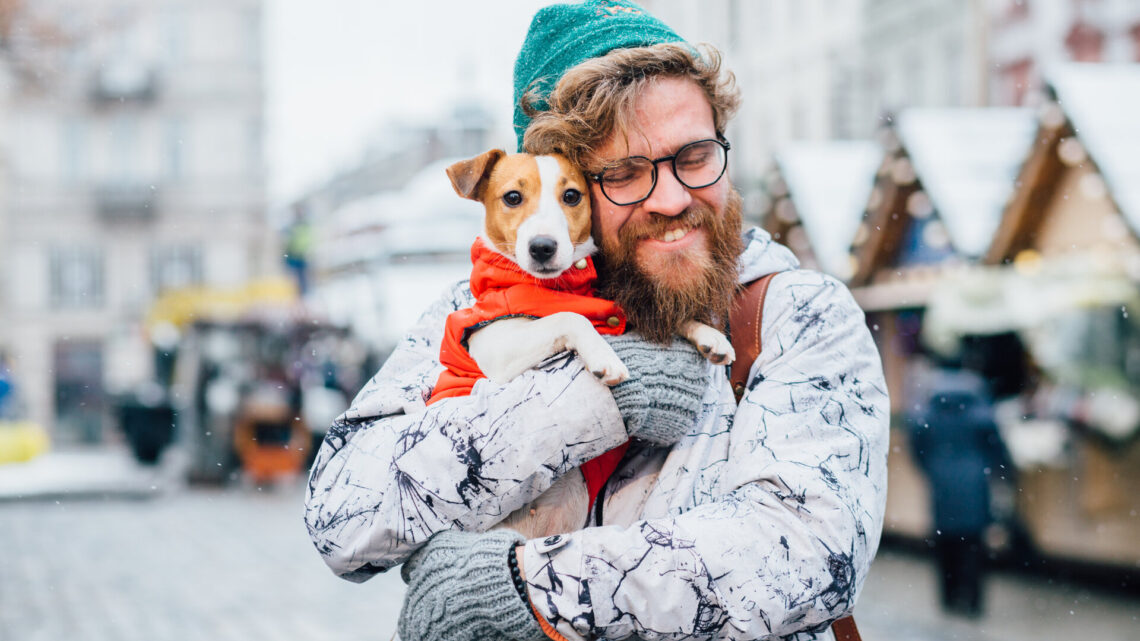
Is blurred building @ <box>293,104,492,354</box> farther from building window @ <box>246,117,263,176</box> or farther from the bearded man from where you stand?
building window @ <box>246,117,263,176</box>

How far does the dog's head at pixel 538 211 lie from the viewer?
6.70ft

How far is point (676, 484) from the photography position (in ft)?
5.74

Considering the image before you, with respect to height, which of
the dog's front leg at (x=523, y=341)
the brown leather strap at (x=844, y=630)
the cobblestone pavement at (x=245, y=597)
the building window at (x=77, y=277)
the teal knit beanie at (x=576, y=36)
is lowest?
the building window at (x=77, y=277)

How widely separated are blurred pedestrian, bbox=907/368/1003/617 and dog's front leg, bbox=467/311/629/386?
565cm

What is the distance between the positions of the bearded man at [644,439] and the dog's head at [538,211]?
0.06 m

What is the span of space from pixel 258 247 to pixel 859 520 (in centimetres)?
3135

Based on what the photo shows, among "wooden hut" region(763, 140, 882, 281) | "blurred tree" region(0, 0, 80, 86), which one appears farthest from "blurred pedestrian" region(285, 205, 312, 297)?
"wooden hut" region(763, 140, 882, 281)

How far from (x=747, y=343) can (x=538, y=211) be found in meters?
0.51

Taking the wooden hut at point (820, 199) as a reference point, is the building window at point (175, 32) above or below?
above

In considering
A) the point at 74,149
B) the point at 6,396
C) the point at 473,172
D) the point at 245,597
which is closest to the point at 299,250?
the point at 6,396

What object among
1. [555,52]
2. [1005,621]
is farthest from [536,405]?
[1005,621]

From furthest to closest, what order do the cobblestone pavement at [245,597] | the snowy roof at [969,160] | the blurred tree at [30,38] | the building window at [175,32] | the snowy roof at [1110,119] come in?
the building window at [175,32] < the blurred tree at [30,38] < the snowy roof at [969,160] < the cobblestone pavement at [245,597] < the snowy roof at [1110,119]

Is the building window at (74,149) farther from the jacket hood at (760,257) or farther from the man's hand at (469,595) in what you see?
the man's hand at (469,595)

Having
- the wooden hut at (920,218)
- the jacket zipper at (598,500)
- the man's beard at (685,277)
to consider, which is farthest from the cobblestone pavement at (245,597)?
the man's beard at (685,277)
